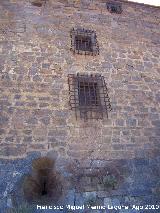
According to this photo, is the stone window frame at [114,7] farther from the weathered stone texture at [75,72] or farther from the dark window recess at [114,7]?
the weathered stone texture at [75,72]

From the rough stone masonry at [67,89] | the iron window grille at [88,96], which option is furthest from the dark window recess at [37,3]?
the iron window grille at [88,96]

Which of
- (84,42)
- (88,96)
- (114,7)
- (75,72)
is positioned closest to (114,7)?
(114,7)

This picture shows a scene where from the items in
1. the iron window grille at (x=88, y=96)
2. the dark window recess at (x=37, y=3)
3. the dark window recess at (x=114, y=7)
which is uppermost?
the dark window recess at (x=37, y=3)

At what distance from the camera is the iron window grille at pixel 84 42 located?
24.6 ft

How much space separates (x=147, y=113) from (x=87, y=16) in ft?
10.2

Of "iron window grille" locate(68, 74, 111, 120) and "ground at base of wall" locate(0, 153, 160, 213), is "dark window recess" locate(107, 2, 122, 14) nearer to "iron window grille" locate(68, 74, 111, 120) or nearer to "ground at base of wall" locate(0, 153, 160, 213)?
"iron window grille" locate(68, 74, 111, 120)

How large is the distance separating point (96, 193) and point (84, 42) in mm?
3815

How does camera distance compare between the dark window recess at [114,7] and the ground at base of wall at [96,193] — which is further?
the dark window recess at [114,7]

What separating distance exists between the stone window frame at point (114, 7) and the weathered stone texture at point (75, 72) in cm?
13

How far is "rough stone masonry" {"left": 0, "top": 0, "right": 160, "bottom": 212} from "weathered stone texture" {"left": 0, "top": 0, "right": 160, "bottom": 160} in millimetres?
20

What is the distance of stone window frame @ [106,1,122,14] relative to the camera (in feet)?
27.9

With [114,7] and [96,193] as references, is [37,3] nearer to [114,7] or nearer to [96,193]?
[114,7]

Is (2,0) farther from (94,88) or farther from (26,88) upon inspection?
(94,88)

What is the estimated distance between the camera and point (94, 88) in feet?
22.8
